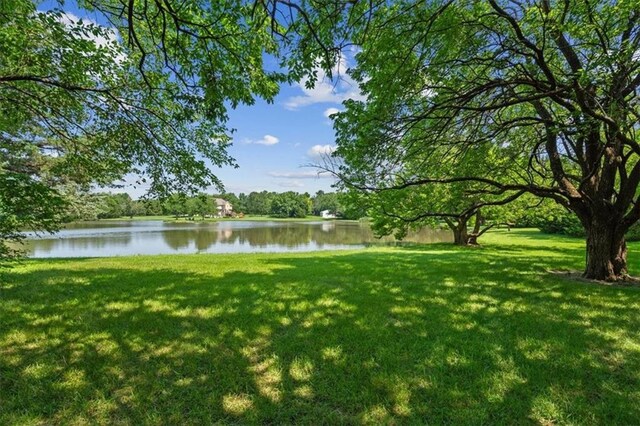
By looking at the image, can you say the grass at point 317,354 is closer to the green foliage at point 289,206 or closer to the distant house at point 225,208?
the green foliage at point 289,206

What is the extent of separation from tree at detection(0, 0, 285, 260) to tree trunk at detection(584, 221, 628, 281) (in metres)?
7.14

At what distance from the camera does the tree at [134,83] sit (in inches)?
176

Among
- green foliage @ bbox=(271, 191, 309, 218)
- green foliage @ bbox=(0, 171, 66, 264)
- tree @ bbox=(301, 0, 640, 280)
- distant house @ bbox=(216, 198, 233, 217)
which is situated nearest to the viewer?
green foliage @ bbox=(0, 171, 66, 264)

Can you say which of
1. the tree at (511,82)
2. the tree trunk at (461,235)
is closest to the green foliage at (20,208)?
the tree at (511,82)

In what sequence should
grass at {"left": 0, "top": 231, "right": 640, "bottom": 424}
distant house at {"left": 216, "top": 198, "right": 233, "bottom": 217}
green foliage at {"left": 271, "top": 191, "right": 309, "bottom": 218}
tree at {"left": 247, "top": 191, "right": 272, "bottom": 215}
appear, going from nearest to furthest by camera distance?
grass at {"left": 0, "top": 231, "right": 640, "bottom": 424}
green foliage at {"left": 271, "top": 191, "right": 309, "bottom": 218}
distant house at {"left": 216, "top": 198, "right": 233, "bottom": 217}
tree at {"left": 247, "top": 191, "right": 272, "bottom": 215}

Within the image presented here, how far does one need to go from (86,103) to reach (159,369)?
17.3ft

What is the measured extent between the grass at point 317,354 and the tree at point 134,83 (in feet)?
5.91

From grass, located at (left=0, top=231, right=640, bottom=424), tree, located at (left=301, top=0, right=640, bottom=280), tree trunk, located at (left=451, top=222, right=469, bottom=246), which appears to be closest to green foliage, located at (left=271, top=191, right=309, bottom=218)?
tree trunk, located at (left=451, top=222, right=469, bottom=246)

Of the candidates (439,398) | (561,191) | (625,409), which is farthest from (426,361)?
(561,191)

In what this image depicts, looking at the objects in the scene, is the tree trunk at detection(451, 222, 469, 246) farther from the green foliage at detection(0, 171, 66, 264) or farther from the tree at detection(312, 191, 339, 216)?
the tree at detection(312, 191, 339, 216)

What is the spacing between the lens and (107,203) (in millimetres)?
12688

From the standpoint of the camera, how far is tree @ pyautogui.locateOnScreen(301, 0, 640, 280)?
4.73 metres

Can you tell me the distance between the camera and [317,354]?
3410 millimetres

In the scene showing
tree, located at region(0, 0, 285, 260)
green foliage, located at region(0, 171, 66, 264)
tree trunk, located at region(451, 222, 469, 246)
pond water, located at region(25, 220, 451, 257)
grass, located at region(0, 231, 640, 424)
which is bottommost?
pond water, located at region(25, 220, 451, 257)
